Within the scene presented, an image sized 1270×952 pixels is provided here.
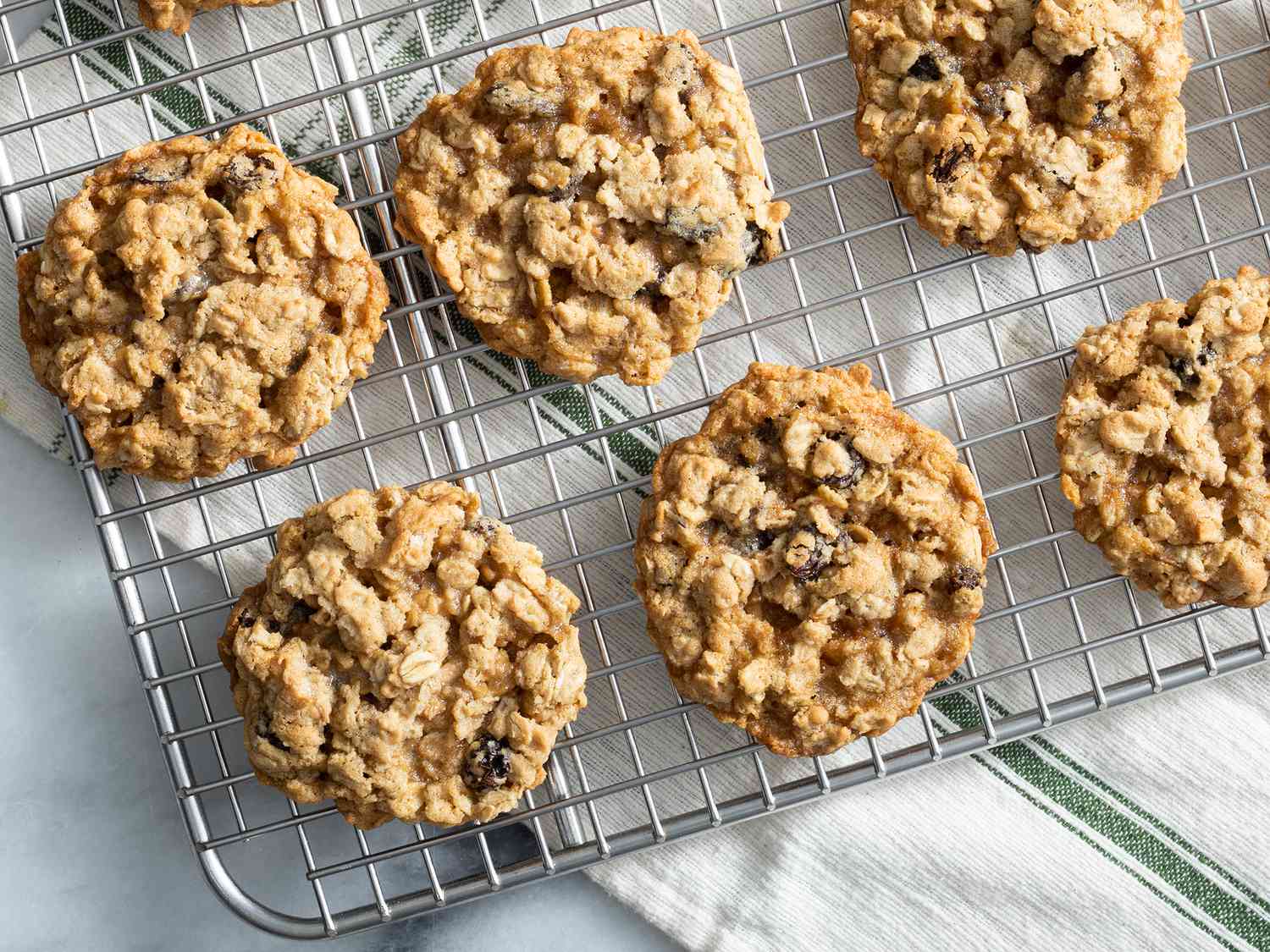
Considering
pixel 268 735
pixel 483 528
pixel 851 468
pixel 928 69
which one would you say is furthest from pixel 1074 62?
pixel 268 735

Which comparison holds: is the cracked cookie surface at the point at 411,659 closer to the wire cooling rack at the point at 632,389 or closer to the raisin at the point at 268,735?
the raisin at the point at 268,735

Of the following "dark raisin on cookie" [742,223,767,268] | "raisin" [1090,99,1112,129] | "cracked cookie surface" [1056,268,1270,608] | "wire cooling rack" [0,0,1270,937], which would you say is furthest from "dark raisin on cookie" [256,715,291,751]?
"raisin" [1090,99,1112,129]

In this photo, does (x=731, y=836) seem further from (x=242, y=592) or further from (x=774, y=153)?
(x=774, y=153)

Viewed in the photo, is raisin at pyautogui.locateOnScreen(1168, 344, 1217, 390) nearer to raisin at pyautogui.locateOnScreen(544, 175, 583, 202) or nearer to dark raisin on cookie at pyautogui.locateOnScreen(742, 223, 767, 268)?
dark raisin on cookie at pyautogui.locateOnScreen(742, 223, 767, 268)

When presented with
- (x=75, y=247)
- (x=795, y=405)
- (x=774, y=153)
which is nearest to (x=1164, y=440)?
(x=795, y=405)

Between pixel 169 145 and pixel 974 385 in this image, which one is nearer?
pixel 169 145

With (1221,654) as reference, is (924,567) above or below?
above
